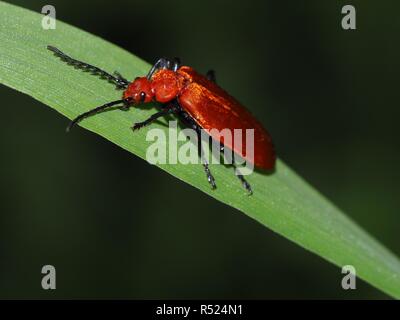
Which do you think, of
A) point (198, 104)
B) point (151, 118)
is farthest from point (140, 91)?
point (198, 104)

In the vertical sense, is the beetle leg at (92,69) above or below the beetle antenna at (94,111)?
above

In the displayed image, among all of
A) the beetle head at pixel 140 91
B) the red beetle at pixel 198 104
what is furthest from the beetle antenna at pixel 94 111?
the red beetle at pixel 198 104

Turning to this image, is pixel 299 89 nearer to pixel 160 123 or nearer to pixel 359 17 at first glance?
pixel 359 17

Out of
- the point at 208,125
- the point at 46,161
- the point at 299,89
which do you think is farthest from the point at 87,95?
the point at 299,89

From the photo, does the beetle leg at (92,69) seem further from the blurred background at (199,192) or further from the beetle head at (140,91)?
the blurred background at (199,192)

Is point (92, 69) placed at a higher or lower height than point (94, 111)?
higher

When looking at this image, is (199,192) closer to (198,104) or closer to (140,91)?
(198,104)

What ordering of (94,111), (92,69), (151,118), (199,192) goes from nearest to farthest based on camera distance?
(94,111) → (92,69) → (151,118) → (199,192)
